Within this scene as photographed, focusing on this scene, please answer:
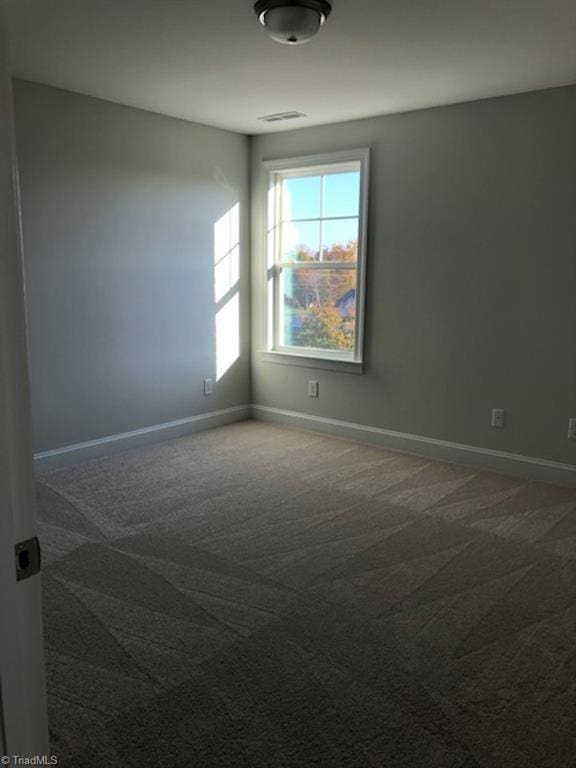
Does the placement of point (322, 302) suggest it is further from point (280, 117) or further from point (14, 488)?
point (14, 488)

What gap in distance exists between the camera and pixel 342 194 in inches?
192

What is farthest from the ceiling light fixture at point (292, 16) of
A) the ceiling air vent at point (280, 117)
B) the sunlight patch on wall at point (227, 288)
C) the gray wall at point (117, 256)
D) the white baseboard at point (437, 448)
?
the white baseboard at point (437, 448)

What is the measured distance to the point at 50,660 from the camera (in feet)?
7.06

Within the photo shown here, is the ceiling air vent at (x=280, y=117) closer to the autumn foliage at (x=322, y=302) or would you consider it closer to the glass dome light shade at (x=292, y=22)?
the autumn foliage at (x=322, y=302)

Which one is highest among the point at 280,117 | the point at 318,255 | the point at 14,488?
the point at 280,117

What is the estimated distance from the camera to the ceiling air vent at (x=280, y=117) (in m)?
4.43

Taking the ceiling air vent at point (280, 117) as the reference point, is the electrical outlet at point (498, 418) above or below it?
below

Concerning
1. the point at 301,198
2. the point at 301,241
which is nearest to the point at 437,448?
the point at 301,241

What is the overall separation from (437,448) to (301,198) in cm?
234

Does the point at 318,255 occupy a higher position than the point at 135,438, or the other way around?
the point at 318,255

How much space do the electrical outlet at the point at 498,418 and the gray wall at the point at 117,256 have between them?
7.61ft

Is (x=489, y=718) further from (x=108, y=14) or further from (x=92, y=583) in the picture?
(x=108, y=14)

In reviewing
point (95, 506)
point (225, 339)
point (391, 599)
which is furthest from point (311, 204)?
point (391, 599)

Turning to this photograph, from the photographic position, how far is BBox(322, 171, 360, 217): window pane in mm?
4793
